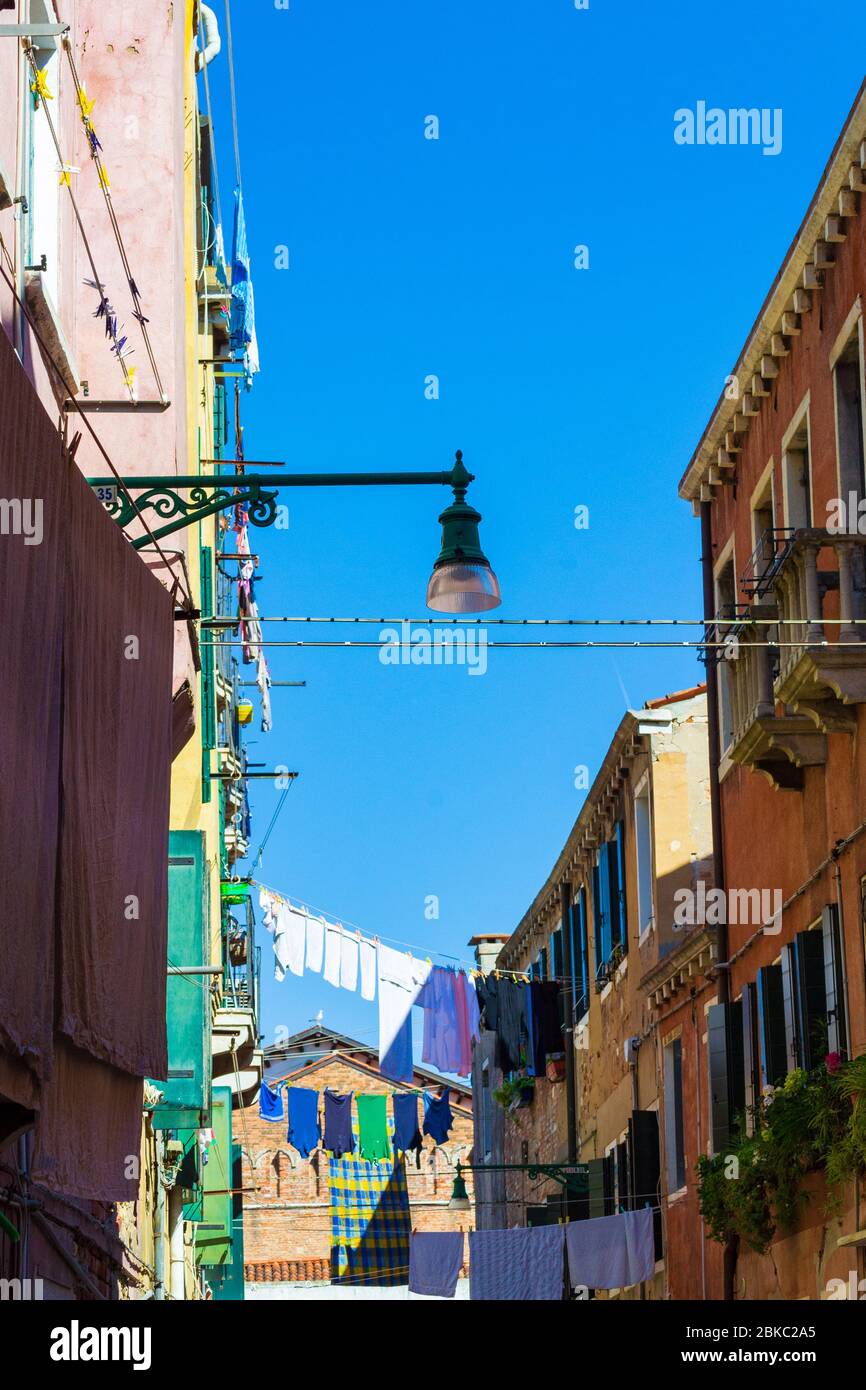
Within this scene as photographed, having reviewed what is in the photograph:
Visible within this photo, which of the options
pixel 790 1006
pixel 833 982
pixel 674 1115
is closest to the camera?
pixel 833 982

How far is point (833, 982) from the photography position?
16.1 meters

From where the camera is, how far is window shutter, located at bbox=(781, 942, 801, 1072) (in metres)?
16.8

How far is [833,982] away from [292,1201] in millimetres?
43047

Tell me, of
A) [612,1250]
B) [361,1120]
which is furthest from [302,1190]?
[612,1250]

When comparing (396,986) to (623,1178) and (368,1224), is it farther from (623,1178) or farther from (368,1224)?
(368,1224)

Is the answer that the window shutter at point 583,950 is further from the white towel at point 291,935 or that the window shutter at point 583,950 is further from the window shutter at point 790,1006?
the window shutter at point 790,1006

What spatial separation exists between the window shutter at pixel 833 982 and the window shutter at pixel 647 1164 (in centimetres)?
862

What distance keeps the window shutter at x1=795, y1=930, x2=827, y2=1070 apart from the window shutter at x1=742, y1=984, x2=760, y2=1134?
2098 mm

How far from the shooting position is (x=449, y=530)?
38.8 ft

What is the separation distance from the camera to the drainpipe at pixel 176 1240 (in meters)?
24.7

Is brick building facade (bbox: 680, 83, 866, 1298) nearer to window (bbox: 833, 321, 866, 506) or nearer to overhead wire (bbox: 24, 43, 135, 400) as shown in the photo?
window (bbox: 833, 321, 866, 506)

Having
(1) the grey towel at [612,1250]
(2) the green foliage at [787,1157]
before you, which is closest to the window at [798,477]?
(2) the green foliage at [787,1157]

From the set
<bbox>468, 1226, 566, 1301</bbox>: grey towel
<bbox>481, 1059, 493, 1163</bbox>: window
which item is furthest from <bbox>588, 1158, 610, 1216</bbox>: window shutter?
<bbox>481, 1059, 493, 1163</bbox>: window
